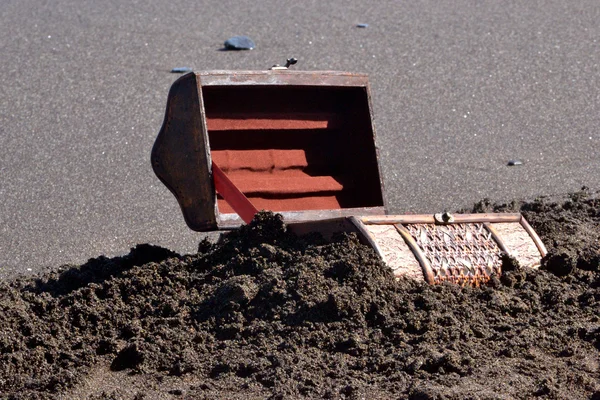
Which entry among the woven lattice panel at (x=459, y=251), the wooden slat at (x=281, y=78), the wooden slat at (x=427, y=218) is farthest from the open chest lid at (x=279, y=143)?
the woven lattice panel at (x=459, y=251)

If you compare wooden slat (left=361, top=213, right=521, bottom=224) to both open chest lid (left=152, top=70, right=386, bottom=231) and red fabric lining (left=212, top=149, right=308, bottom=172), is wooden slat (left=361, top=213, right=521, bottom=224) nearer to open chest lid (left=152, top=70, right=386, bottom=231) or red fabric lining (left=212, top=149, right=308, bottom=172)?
open chest lid (left=152, top=70, right=386, bottom=231)

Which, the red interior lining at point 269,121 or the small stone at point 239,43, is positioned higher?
the small stone at point 239,43

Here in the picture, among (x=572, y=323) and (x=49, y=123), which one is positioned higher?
(x=49, y=123)

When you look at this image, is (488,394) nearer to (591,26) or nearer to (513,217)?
(513,217)

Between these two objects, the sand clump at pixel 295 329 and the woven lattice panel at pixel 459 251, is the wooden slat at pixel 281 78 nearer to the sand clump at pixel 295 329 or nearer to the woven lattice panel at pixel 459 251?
the sand clump at pixel 295 329

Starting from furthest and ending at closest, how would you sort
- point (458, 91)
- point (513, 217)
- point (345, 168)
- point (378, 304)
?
point (458, 91), point (345, 168), point (513, 217), point (378, 304)

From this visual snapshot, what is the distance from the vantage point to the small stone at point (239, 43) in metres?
6.58

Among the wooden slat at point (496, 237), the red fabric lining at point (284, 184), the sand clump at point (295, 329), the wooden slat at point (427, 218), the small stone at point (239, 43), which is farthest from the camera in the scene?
the small stone at point (239, 43)

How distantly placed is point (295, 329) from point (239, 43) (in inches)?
158

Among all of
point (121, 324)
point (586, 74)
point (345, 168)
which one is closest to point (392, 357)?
point (121, 324)

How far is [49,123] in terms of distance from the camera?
5.62 meters

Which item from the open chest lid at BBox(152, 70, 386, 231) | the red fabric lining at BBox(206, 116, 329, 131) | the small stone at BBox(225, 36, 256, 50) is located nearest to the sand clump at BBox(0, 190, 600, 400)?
the open chest lid at BBox(152, 70, 386, 231)

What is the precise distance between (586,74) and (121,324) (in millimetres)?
4584

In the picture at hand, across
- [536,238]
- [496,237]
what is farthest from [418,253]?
[536,238]
